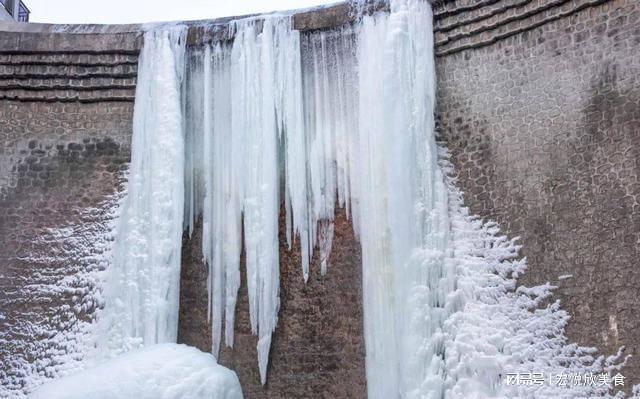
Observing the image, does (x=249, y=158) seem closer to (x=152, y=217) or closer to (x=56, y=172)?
(x=152, y=217)

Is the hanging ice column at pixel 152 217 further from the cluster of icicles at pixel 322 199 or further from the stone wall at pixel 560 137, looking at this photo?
the stone wall at pixel 560 137

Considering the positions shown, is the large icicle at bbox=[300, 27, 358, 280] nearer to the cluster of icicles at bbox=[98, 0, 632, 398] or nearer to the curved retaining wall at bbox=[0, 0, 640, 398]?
the cluster of icicles at bbox=[98, 0, 632, 398]

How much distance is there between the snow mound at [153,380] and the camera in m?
4.01

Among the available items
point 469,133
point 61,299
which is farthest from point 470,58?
point 61,299

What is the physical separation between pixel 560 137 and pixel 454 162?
1000 mm

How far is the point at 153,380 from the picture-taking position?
415cm

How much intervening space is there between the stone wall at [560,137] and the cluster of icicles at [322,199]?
201mm

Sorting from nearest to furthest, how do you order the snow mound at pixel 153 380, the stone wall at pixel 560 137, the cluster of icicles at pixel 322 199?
the snow mound at pixel 153 380 → the stone wall at pixel 560 137 → the cluster of icicles at pixel 322 199

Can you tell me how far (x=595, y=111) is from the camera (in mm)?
6176

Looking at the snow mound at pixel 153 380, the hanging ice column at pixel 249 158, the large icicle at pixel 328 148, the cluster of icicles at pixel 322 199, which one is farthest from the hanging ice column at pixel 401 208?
the snow mound at pixel 153 380

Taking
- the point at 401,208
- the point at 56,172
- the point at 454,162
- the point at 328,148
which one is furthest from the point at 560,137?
the point at 56,172

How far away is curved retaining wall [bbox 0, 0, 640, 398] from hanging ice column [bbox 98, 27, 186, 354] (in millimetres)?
237

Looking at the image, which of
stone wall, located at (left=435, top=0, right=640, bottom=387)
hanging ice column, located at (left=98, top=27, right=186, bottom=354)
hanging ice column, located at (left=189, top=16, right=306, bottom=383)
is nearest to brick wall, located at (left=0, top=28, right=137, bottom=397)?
hanging ice column, located at (left=98, top=27, right=186, bottom=354)

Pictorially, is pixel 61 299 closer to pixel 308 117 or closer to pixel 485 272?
pixel 308 117
